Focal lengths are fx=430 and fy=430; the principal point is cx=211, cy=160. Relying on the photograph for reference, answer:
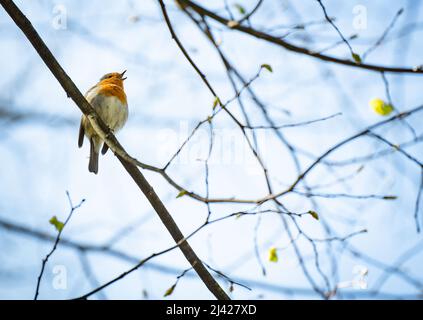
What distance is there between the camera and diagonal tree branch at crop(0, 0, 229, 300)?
2590 mm

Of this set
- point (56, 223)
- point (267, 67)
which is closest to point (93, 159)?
point (56, 223)

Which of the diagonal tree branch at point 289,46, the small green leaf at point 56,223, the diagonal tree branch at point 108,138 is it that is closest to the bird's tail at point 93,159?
the diagonal tree branch at point 108,138

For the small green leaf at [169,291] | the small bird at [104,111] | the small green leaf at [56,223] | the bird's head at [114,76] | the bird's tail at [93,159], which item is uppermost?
the bird's head at [114,76]

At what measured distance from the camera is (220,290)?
255cm

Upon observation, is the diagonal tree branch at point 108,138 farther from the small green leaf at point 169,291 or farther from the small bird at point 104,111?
the small bird at point 104,111

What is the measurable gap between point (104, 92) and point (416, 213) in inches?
129

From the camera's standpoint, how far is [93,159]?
4.62 meters

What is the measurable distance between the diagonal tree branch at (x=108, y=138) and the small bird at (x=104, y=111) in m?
1.68

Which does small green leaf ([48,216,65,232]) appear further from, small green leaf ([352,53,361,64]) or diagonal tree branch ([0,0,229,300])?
small green leaf ([352,53,361,64])

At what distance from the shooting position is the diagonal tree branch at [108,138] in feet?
8.50

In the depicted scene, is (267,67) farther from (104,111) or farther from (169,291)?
(104,111)
